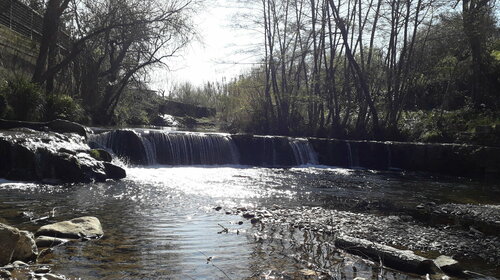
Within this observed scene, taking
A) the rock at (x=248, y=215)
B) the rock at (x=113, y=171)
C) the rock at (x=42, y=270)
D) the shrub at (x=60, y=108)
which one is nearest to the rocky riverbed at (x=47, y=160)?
the rock at (x=113, y=171)

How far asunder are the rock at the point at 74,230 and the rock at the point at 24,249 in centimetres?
89

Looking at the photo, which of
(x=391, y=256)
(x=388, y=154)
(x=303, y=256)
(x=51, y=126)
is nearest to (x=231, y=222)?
(x=303, y=256)

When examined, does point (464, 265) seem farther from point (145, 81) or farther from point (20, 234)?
point (145, 81)

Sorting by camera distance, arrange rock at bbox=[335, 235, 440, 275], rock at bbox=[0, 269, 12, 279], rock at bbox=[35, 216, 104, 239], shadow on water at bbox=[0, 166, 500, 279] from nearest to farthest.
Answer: rock at bbox=[0, 269, 12, 279] → shadow on water at bbox=[0, 166, 500, 279] → rock at bbox=[335, 235, 440, 275] → rock at bbox=[35, 216, 104, 239]

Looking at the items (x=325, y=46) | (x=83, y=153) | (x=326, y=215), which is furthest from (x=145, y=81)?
(x=326, y=215)

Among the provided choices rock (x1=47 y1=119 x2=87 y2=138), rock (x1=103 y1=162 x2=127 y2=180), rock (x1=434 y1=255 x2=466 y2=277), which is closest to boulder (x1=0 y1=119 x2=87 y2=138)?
rock (x1=47 y1=119 x2=87 y2=138)

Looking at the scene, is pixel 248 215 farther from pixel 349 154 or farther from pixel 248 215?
pixel 349 154

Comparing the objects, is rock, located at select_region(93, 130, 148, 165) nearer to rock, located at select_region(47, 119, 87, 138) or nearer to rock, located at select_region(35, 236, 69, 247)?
rock, located at select_region(47, 119, 87, 138)

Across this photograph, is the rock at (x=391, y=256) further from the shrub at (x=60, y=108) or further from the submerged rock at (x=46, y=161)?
the shrub at (x=60, y=108)

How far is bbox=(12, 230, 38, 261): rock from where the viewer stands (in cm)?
415

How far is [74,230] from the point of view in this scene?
534cm

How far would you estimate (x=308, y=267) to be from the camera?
4477mm

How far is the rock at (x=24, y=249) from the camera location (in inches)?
163

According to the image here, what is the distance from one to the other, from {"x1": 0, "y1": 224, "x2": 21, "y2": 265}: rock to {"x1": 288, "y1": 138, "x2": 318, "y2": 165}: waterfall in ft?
48.0
